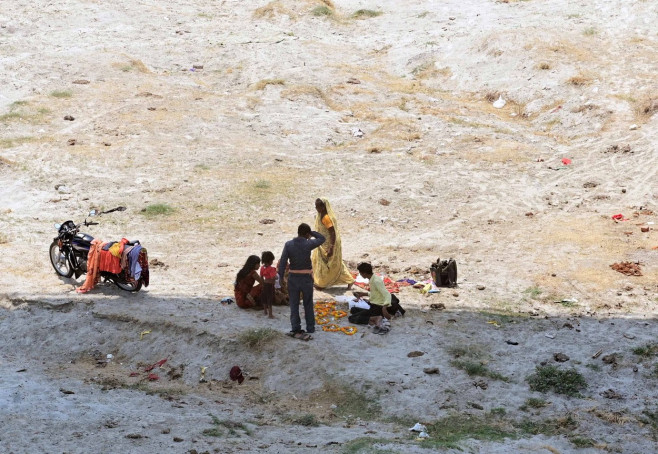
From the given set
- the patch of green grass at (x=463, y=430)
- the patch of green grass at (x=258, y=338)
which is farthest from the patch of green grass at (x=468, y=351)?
the patch of green grass at (x=258, y=338)

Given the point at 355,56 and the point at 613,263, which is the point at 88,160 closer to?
the point at 613,263

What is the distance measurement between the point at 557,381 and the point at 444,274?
338cm

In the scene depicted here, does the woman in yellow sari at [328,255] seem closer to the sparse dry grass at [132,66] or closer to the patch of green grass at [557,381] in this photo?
the patch of green grass at [557,381]

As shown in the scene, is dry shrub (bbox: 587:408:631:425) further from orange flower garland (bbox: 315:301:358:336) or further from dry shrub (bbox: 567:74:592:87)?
dry shrub (bbox: 567:74:592:87)

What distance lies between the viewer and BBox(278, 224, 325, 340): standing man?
29.2 feet

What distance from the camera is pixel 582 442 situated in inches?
272

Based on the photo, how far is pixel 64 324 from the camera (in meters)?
9.73

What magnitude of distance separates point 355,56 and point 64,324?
Answer: 2128 centimetres

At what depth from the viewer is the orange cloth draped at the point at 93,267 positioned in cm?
1056

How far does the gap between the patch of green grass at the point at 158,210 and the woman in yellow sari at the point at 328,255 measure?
5159mm

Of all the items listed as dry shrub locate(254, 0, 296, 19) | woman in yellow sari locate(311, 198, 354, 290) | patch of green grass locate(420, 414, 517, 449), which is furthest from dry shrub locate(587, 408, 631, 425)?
dry shrub locate(254, 0, 296, 19)

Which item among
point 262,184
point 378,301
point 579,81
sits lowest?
point 378,301

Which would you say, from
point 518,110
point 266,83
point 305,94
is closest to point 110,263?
point 305,94

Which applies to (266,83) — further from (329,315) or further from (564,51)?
(329,315)
